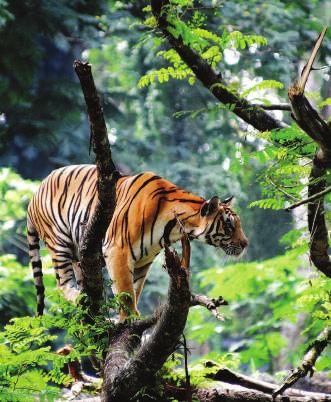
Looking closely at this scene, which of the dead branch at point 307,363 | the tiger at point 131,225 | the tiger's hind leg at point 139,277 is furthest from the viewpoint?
the tiger's hind leg at point 139,277

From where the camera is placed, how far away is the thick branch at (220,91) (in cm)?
461

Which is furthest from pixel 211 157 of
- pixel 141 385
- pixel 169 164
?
pixel 141 385

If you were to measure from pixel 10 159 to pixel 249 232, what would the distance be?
713cm

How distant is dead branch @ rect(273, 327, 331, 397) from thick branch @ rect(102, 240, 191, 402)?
2.68ft

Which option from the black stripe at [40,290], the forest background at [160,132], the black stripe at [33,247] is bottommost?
the forest background at [160,132]

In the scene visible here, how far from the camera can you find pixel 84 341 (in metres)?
4.23

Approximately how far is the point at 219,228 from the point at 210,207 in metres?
0.19

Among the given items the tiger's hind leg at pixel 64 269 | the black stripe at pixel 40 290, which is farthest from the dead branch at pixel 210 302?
the black stripe at pixel 40 290

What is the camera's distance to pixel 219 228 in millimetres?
5195

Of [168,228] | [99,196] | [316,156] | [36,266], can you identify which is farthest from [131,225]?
[316,156]

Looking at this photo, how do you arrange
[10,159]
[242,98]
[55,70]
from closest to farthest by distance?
[242,98], [10,159], [55,70]

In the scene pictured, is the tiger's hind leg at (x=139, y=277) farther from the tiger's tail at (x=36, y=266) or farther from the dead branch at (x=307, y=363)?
the dead branch at (x=307, y=363)

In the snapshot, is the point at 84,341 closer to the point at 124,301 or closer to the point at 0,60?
the point at 124,301

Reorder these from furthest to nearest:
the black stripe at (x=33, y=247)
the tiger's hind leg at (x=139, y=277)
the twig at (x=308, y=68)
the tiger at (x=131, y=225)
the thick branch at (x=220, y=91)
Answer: the black stripe at (x=33, y=247) → the tiger's hind leg at (x=139, y=277) → the tiger at (x=131, y=225) → the thick branch at (x=220, y=91) → the twig at (x=308, y=68)
